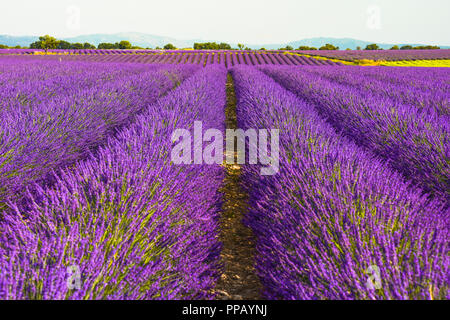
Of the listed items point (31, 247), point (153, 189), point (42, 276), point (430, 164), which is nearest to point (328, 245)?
point (153, 189)

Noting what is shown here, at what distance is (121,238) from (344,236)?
0.97m

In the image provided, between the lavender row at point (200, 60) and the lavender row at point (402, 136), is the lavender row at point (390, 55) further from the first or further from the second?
the lavender row at point (402, 136)

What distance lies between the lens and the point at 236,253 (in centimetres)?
Result: 220

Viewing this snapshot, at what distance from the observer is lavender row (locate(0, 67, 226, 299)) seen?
1.17 meters

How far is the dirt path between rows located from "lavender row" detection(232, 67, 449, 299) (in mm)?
171

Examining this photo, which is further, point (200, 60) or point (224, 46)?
point (224, 46)

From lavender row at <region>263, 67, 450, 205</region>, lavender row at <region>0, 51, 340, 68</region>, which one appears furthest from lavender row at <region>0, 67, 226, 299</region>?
lavender row at <region>0, 51, 340, 68</region>

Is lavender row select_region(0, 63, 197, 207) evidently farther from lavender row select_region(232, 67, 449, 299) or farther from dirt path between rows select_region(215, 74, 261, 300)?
lavender row select_region(232, 67, 449, 299)

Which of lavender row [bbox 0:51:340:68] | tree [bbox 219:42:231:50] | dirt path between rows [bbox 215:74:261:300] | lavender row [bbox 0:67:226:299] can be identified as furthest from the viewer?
tree [bbox 219:42:231:50]

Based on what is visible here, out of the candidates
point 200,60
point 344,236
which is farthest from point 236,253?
point 200,60

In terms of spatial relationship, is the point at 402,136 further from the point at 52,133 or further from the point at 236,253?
the point at 52,133
